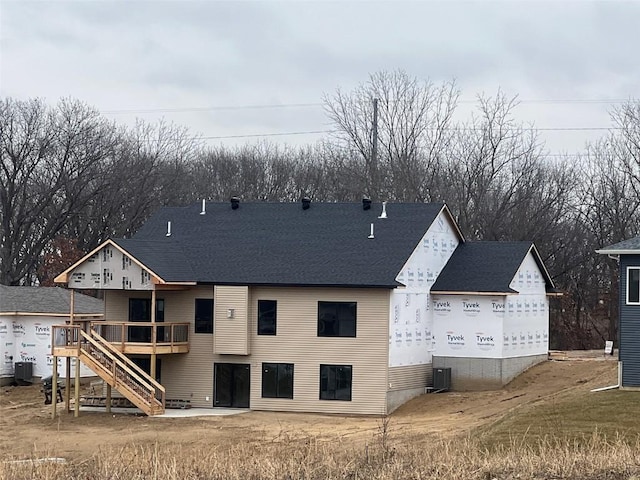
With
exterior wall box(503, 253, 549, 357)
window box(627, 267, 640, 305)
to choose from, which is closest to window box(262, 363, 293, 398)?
exterior wall box(503, 253, 549, 357)

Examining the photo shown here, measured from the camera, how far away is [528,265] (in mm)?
44938

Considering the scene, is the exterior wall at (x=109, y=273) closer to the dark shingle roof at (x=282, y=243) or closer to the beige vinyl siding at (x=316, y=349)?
the dark shingle roof at (x=282, y=243)

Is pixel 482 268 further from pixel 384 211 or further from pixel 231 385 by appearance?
pixel 231 385

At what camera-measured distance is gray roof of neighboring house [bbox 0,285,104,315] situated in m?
49.9

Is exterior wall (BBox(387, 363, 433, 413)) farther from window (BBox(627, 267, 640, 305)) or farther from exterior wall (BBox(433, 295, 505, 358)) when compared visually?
window (BBox(627, 267, 640, 305))

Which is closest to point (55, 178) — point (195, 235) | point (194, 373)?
point (195, 235)

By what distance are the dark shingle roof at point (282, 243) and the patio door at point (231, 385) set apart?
299cm

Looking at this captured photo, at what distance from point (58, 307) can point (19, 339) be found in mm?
2054

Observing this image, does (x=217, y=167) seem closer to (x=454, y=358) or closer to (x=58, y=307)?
(x=58, y=307)

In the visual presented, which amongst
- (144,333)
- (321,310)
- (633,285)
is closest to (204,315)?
(144,333)

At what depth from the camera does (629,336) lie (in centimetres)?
3528

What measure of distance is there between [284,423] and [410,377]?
5777 millimetres

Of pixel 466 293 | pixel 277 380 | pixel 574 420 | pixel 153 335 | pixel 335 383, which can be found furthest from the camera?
pixel 466 293

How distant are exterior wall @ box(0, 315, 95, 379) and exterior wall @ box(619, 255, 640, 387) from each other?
2315 centimetres
